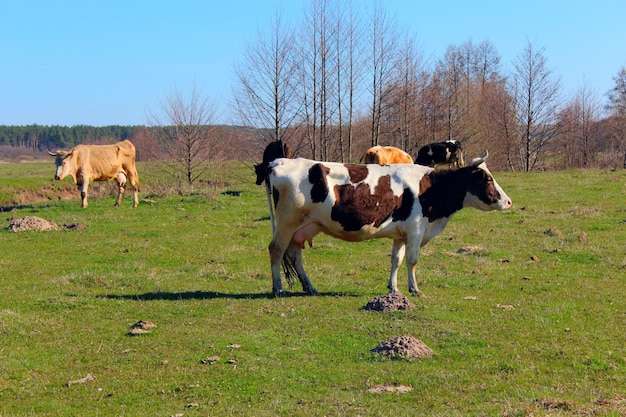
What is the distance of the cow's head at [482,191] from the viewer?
11.3m

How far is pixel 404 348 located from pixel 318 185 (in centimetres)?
343

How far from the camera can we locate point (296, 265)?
1113cm

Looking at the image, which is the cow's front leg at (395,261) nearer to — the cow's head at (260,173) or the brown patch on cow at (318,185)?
the brown patch on cow at (318,185)

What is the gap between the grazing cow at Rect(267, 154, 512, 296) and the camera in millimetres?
10461

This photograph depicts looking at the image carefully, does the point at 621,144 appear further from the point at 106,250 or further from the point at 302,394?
the point at 302,394

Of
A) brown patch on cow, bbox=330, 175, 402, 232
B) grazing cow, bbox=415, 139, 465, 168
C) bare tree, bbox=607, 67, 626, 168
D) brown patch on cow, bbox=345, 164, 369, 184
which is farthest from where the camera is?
bare tree, bbox=607, 67, 626, 168

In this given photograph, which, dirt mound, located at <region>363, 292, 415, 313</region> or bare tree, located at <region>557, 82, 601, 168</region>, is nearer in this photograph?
dirt mound, located at <region>363, 292, 415, 313</region>

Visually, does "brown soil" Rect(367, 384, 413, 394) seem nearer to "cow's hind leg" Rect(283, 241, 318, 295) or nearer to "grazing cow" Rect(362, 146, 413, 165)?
"cow's hind leg" Rect(283, 241, 318, 295)

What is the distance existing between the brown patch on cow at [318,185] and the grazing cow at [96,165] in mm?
14690

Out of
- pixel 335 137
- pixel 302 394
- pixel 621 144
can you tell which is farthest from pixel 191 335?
pixel 621 144

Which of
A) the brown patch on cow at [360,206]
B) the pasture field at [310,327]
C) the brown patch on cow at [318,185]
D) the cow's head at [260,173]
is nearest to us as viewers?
the pasture field at [310,327]

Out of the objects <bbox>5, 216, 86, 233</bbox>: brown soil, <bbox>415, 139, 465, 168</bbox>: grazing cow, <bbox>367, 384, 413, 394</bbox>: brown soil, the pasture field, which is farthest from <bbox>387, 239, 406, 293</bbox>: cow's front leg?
<bbox>415, 139, 465, 168</bbox>: grazing cow

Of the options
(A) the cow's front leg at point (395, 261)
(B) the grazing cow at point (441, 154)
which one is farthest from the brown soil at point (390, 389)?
(B) the grazing cow at point (441, 154)

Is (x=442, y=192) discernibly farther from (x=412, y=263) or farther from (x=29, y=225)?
(x=29, y=225)
